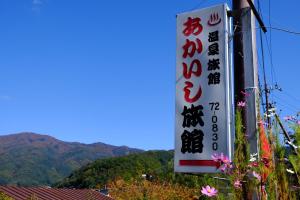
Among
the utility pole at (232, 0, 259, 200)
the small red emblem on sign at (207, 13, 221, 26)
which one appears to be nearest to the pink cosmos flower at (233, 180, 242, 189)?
the utility pole at (232, 0, 259, 200)

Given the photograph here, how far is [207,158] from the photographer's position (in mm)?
5512

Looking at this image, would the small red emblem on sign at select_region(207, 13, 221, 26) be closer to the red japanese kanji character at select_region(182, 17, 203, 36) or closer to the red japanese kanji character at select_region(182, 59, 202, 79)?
the red japanese kanji character at select_region(182, 17, 203, 36)

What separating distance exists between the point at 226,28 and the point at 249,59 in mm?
654

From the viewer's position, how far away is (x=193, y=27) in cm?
626

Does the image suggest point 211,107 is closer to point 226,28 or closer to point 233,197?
point 226,28

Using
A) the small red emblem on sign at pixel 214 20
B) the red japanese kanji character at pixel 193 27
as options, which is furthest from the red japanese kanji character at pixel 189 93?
the small red emblem on sign at pixel 214 20

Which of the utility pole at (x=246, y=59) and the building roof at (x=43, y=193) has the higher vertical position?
the utility pole at (x=246, y=59)

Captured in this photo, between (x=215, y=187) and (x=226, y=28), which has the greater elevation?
(x=226, y=28)

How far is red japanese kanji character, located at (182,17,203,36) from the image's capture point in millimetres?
6230

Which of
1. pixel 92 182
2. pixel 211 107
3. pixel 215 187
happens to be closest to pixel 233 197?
pixel 215 187

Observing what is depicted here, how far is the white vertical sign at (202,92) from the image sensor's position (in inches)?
219

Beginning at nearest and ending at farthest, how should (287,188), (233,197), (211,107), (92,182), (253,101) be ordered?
(287,188) → (233,197) → (253,101) → (211,107) → (92,182)

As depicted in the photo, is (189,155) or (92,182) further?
(92,182)

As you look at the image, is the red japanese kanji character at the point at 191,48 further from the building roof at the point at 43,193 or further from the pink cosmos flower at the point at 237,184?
the building roof at the point at 43,193
